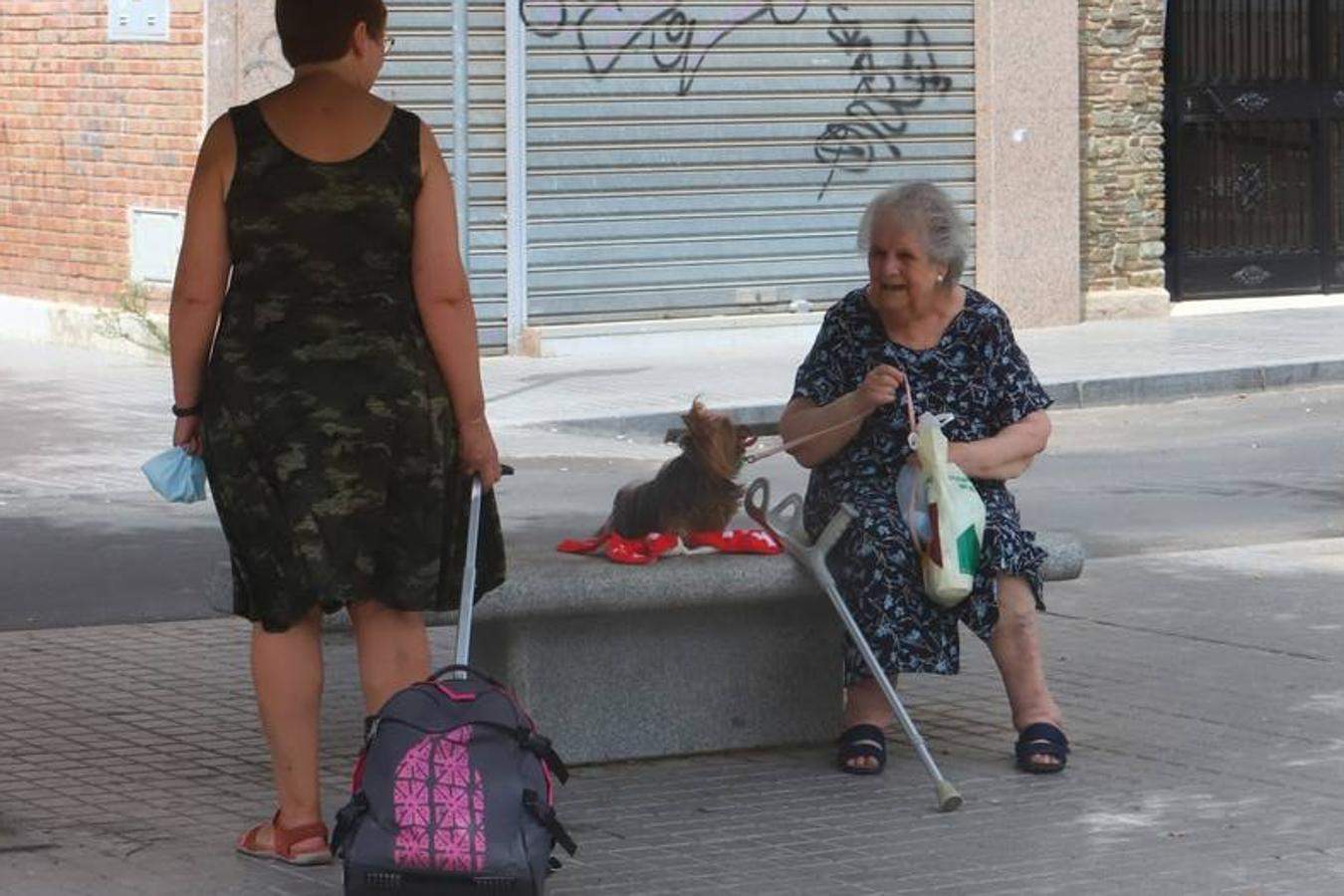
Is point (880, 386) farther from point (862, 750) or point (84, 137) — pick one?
point (84, 137)

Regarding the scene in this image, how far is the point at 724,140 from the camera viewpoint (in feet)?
56.5

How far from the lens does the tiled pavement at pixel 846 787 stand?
222 inches

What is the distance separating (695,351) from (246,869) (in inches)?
449

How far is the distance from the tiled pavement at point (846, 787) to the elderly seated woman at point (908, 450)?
20cm

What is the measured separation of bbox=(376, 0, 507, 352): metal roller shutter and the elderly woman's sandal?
994cm

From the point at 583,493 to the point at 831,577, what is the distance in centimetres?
517

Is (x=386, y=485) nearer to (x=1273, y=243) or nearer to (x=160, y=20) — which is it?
(x=160, y=20)

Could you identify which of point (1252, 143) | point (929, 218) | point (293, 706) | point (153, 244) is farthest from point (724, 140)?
point (293, 706)

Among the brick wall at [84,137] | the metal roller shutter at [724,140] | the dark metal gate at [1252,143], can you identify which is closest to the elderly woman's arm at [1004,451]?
the brick wall at [84,137]

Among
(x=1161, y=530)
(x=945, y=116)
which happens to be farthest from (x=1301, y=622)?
(x=945, y=116)

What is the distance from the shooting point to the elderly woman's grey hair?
656 cm

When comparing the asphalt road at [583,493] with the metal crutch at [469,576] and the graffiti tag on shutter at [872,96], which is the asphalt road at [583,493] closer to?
the metal crutch at [469,576]

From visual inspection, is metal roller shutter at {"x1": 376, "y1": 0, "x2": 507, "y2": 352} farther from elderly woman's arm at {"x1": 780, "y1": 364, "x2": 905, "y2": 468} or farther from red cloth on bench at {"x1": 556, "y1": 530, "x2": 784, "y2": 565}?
red cloth on bench at {"x1": 556, "y1": 530, "x2": 784, "y2": 565}

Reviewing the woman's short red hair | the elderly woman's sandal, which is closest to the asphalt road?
the elderly woman's sandal
